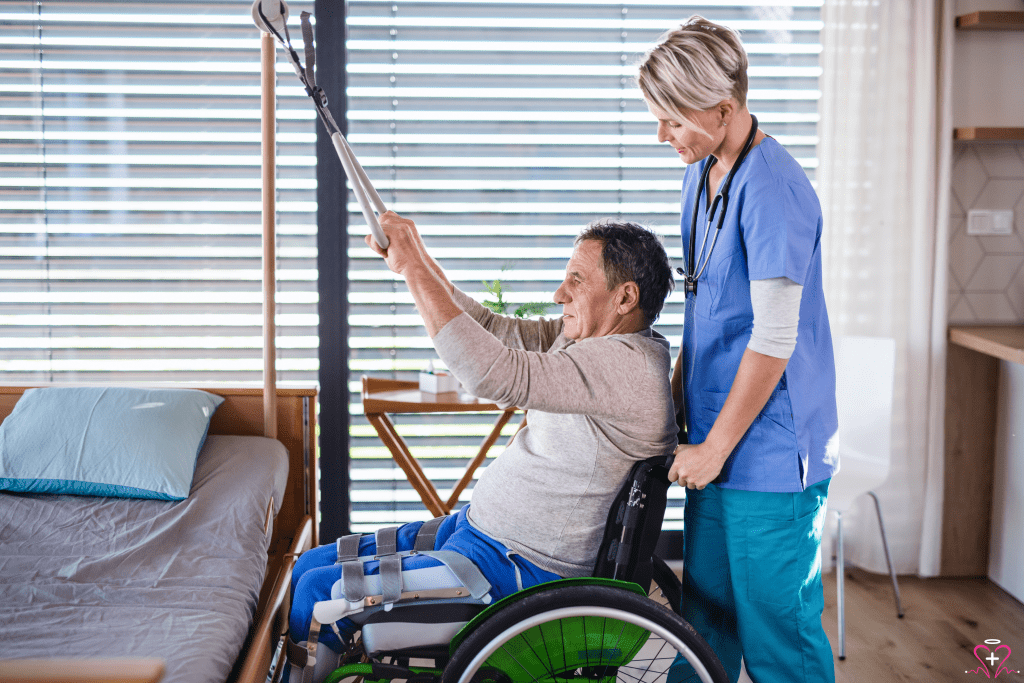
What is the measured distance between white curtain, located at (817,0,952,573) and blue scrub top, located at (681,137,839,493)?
4.39ft

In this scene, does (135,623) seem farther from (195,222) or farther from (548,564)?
(195,222)

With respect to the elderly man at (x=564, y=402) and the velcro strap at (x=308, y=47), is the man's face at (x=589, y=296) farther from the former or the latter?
the velcro strap at (x=308, y=47)

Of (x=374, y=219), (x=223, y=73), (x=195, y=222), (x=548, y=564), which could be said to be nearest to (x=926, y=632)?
(x=548, y=564)

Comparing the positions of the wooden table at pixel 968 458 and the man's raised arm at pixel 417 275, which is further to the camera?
the wooden table at pixel 968 458

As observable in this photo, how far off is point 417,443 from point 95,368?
116 centimetres

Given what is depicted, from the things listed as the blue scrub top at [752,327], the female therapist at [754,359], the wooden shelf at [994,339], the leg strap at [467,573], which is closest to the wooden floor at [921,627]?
the wooden shelf at [994,339]

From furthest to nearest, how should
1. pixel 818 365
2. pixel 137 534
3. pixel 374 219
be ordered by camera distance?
pixel 137 534 < pixel 818 365 < pixel 374 219

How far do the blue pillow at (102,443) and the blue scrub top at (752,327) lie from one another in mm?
1332

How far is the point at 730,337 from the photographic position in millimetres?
1375

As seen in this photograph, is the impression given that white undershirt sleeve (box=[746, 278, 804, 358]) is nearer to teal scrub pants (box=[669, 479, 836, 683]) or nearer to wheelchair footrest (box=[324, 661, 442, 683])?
teal scrub pants (box=[669, 479, 836, 683])

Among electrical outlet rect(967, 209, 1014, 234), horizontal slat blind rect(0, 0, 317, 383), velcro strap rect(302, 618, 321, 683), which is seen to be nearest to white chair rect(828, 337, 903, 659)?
electrical outlet rect(967, 209, 1014, 234)

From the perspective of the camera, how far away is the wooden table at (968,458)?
2.64 metres

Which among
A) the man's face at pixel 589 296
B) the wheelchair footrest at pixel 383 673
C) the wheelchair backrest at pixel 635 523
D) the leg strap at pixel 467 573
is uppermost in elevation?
the man's face at pixel 589 296

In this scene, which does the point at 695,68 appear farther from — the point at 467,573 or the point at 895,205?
the point at 895,205
